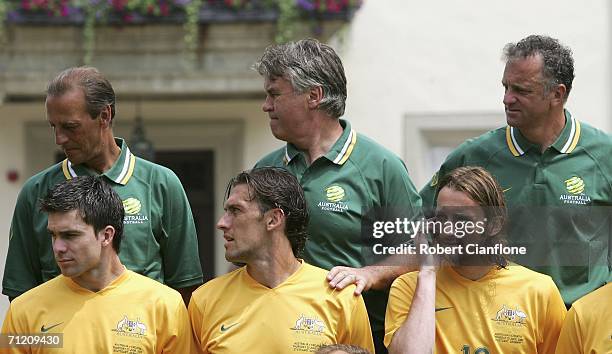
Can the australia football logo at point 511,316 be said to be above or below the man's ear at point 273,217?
below

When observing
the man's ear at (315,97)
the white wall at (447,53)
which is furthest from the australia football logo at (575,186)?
the white wall at (447,53)

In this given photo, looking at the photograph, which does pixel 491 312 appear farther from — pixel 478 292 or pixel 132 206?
pixel 132 206

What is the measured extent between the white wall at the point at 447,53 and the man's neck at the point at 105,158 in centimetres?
691

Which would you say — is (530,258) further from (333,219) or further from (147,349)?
(147,349)

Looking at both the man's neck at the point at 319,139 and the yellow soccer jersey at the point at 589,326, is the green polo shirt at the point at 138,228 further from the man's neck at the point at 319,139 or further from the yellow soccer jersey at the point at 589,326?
the yellow soccer jersey at the point at 589,326

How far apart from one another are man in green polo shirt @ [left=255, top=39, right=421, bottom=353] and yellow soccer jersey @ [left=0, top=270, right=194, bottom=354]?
2.55 ft

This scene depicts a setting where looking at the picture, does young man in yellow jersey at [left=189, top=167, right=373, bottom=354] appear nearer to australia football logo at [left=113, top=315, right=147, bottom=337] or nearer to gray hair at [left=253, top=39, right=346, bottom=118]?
australia football logo at [left=113, top=315, right=147, bottom=337]

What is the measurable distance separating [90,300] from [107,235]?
0.91 feet

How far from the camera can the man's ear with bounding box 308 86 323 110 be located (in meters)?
6.35

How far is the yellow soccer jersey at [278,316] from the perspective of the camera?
567cm

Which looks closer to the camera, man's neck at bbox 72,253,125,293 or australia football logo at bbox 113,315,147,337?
australia football logo at bbox 113,315,147,337

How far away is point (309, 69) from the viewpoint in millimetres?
6359

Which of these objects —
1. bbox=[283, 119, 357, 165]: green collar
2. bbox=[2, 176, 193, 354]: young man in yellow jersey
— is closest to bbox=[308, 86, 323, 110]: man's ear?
bbox=[283, 119, 357, 165]: green collar

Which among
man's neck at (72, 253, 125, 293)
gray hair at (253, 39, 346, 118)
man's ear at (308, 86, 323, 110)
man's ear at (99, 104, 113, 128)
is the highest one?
gray hair at (253, 39, 346, 118)
